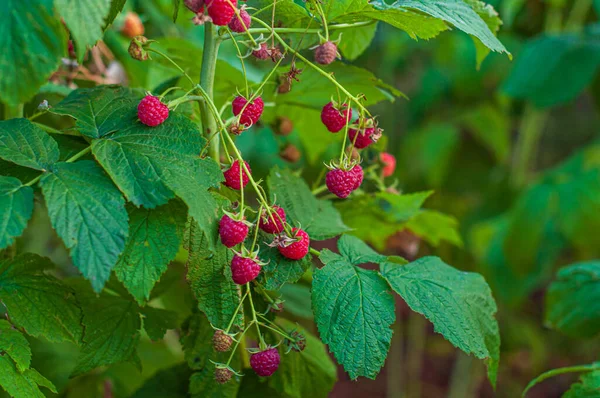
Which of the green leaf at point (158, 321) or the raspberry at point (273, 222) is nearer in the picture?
the raspberry at point (273, 222)

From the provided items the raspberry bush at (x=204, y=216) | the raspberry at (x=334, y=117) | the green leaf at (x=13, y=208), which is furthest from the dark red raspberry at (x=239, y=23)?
the green leaf at (x=13, y=208)

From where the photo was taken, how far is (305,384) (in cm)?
82

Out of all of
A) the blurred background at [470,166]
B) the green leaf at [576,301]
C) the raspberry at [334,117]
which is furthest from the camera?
the blurred background at [470,166]

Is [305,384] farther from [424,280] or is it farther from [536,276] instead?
[536,276]

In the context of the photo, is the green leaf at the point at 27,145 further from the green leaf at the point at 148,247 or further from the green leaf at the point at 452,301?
the green leaf at the point at 452,301

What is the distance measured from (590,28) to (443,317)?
1.65m

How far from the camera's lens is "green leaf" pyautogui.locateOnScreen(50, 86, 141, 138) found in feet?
2.03

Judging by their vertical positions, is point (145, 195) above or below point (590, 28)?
above

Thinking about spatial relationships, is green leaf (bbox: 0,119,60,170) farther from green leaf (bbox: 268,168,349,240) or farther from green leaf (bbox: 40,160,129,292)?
green leaf (bbox: 268,168,349,240)

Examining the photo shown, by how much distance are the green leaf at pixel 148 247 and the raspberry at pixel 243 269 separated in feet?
0.19

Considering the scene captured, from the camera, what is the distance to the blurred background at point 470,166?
111 centimetres

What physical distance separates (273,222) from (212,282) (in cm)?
9

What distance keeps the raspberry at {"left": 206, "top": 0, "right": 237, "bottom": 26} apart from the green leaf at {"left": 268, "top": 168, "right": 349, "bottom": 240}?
212 mm

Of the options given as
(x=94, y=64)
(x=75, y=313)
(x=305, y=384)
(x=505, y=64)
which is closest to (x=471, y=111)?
(x=505, y=64)
